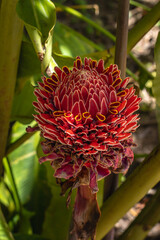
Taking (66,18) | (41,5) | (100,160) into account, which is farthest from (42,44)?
(66,18)

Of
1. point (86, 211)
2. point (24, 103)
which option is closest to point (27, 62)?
point (24, 103)

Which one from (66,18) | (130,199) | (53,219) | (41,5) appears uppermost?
(66,18)

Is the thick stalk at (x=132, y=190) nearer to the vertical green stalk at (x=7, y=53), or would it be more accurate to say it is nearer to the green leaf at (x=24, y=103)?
the vertical green stalk at (x=7, y=53)

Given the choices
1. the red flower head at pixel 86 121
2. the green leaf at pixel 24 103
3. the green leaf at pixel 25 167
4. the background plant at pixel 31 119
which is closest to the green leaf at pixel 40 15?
the background plant at pixel 31 119

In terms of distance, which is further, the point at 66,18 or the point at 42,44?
the point at 66,18

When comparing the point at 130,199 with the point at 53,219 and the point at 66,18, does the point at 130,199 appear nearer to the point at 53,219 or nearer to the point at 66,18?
the point at 53,219

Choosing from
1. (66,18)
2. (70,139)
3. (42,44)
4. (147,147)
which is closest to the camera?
(70,139)

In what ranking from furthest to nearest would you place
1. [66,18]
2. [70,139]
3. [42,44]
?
[66,18]
[42,44]
[70,139]

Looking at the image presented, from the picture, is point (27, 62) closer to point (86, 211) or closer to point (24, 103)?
point (24, 103)
